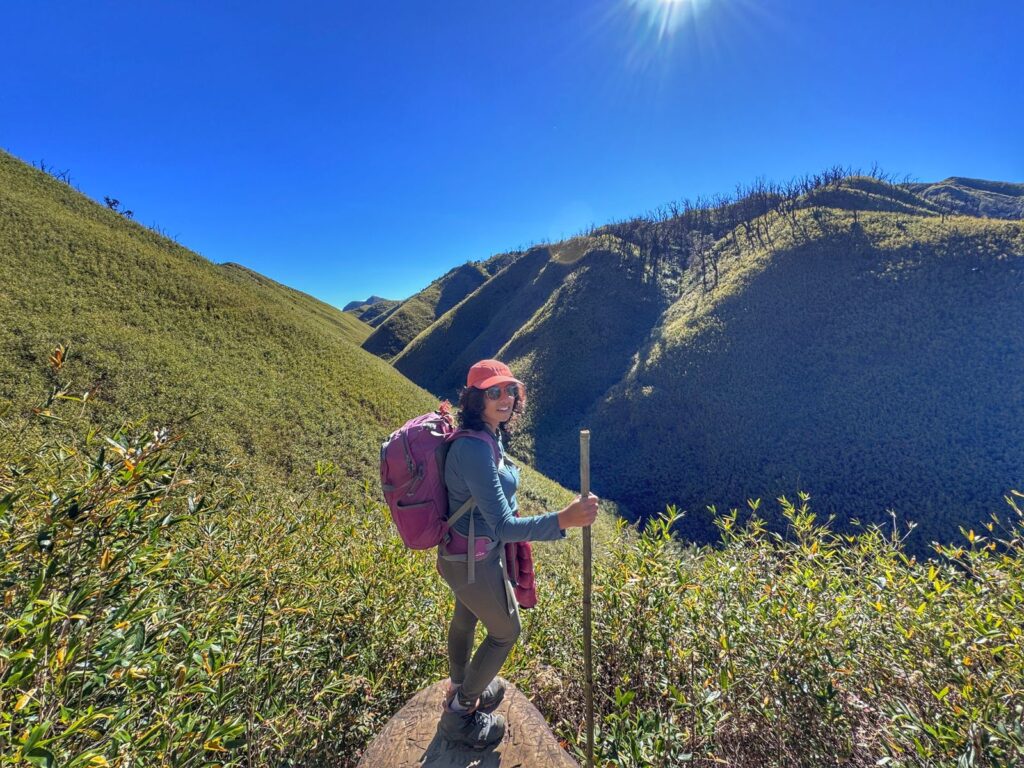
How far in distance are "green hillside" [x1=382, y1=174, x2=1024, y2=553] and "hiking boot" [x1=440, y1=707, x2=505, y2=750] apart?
18322 millimetres

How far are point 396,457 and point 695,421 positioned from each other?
Result: 84.8 ft

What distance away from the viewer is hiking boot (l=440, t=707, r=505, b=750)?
2912mm

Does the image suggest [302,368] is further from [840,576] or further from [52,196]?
[840,576]

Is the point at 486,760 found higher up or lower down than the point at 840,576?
lower down

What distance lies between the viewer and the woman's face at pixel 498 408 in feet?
8.91

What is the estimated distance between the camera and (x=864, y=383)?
73.4ft

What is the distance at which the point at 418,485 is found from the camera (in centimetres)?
262

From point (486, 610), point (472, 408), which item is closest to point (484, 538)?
point (486, 610)

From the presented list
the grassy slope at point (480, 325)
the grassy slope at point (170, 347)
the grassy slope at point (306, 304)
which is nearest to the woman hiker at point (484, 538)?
the grassy slope at point (170, 347)

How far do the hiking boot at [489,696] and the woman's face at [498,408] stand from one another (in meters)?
2.13

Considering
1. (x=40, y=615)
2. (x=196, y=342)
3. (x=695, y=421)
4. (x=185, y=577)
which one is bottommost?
(x=695, y=421)

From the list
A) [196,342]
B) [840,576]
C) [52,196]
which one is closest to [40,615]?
[840,576]

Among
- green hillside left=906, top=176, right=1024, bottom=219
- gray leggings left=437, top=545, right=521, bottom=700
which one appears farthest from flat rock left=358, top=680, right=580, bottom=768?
green hillside left=906, top=176, right=1024, bottom=219

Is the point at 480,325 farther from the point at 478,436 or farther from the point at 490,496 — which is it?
the point at 490,496
